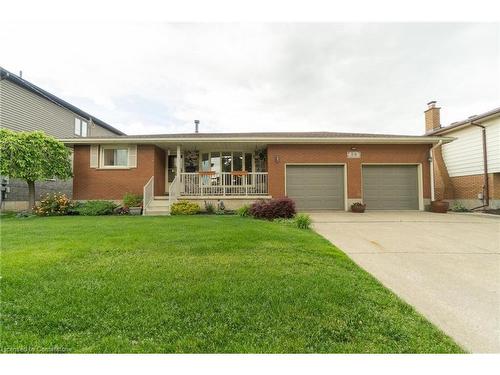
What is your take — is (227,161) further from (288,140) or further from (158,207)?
(158,207)

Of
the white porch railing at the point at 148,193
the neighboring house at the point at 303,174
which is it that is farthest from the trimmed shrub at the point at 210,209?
the white porch railing at the point at 148,193

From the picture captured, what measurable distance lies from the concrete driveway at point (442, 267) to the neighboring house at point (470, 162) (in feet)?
19.4

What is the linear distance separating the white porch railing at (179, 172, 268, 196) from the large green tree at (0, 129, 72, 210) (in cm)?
519

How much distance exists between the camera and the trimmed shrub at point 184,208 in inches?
412

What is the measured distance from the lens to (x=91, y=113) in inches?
779

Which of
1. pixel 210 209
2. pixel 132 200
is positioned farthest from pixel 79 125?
pixel 210 209

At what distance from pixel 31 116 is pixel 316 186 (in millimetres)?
16607

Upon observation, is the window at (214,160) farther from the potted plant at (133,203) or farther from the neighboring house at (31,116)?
the neighboring house at (31,116)

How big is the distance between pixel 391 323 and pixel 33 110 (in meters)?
19.4

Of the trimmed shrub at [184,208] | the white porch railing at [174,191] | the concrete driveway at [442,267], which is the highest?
the white porch railing at [174,191]

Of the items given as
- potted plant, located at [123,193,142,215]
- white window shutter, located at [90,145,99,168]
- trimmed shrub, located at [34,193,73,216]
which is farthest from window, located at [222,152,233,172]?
trimmed shrub, located at [34,193,73,216]

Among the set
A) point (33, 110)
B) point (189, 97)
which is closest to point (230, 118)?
point (189, 97)

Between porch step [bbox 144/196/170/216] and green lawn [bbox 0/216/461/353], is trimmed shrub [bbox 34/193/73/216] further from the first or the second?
green lawn [bbox 0/216/461/353]
